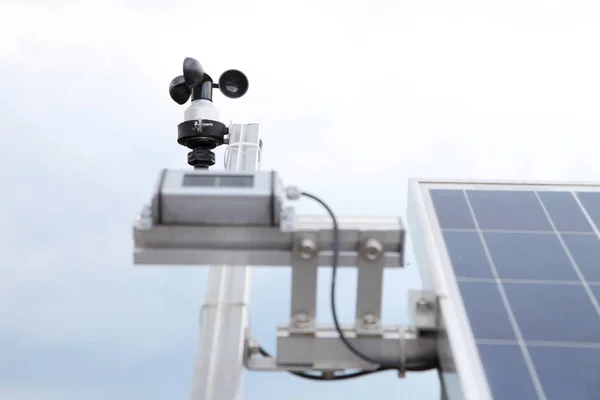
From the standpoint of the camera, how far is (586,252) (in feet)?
11.0

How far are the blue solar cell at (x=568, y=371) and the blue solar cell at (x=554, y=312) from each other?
0.07 metres

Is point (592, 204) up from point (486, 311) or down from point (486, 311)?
up

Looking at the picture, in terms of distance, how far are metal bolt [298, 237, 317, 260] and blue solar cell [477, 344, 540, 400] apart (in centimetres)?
75

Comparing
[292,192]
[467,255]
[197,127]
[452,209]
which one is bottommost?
[292,192]

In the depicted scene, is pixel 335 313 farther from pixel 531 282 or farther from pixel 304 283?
pixel 531 282

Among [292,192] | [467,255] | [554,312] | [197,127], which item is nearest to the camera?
[292,192]

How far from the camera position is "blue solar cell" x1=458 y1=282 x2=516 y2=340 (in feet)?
8.93

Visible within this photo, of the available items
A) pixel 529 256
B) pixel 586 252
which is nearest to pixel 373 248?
pixel 529 256

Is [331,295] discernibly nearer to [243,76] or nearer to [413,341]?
[413,341]

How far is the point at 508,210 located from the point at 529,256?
1.56ft

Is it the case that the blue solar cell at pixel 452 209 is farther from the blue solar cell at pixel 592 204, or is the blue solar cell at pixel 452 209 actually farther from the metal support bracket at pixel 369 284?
the metal support bracket at pixel 369 284

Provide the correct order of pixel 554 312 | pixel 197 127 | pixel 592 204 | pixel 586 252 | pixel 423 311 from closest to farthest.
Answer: pixel 423 311 < pixel 554 312 < pixel 586 252 < pixel 592 204 < pixel 197 127

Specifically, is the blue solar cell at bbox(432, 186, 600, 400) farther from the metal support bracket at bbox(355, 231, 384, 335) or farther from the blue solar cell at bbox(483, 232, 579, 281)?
the metal support bracket at bbox(355, 231, 384, 335)

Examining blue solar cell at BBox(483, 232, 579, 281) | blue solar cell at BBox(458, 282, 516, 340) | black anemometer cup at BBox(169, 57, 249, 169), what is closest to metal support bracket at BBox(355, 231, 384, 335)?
blue solar cell at BBox(458, 282, 516, 340)
